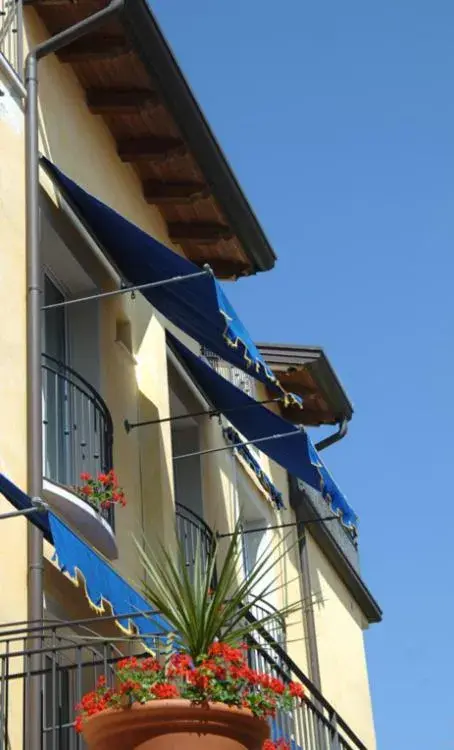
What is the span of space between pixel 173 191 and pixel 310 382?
5306 mm

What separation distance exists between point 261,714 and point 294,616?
37.8 feet

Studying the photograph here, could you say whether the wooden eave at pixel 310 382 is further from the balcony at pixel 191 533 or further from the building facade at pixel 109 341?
the balcony at pixel 191 533

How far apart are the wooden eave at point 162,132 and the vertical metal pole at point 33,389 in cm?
151

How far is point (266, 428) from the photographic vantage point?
16922 millimetres

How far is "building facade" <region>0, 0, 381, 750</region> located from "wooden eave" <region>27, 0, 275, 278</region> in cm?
2

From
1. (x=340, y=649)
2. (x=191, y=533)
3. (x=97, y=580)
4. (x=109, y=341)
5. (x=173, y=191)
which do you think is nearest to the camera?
(x=97, y=580)

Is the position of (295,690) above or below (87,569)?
below

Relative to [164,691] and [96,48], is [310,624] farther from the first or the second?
[164,691]

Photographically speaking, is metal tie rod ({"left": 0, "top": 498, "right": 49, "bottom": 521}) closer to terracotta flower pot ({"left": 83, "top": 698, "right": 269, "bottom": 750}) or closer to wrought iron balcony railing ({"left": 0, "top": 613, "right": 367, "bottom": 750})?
wrought iron balcony railing ({"left": 0, "top": 613, "right": 367, "bottom": 750})

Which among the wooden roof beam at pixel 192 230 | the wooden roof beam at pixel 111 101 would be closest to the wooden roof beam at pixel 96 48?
the wooden roof beam at pixel 111 101

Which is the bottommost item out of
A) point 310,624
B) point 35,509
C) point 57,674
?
point 57,674

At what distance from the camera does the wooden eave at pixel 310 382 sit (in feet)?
68.9

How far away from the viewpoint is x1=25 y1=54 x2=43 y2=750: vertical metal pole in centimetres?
1061

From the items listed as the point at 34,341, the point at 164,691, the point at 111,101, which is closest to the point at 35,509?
the point at 164,691
